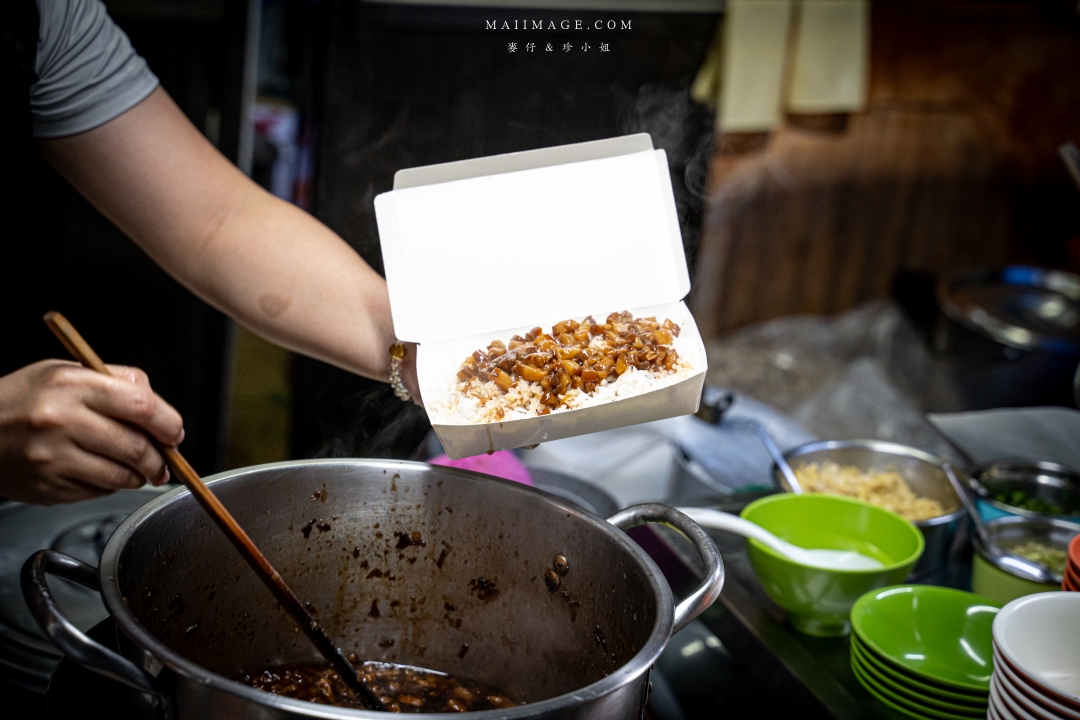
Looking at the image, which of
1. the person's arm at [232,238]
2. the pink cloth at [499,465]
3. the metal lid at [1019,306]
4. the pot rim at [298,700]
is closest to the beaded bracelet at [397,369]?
the person's arm at [232,238]

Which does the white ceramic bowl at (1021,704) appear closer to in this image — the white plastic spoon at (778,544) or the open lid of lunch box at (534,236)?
the white plastic spoon at (778,544)

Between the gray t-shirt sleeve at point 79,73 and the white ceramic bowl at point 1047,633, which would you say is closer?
the white ceramic bowl at point 1047,633

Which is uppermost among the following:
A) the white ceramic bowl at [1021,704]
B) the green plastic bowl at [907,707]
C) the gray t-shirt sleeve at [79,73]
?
the gray t-shirt sleeve at [79,73]

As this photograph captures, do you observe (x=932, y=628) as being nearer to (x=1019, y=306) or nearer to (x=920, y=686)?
(x=920, y=686)

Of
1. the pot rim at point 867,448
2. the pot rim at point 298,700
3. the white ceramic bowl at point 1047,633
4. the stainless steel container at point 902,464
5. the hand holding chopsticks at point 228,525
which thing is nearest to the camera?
the pot rim at point 298,700

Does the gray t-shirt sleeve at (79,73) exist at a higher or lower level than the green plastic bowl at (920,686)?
higher

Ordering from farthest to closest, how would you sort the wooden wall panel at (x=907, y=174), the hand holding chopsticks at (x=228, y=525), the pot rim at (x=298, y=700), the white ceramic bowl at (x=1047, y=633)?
the wooden wall panel at (x=907, y=174), the white ceramic bowl at (x=1047, y=633), the hand holding chopsticks at (x=228, y=525), the pot rim at (x=298, y=700)
